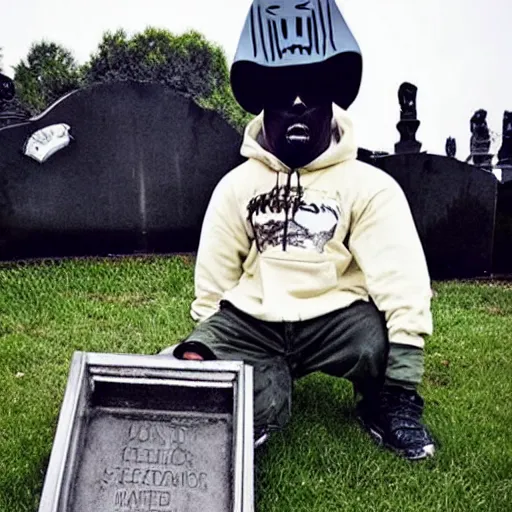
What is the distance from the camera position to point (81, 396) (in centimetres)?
245

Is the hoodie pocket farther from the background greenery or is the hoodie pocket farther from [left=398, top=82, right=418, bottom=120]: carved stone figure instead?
the background greenery

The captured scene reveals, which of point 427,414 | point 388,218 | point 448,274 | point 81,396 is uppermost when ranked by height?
point 388,218

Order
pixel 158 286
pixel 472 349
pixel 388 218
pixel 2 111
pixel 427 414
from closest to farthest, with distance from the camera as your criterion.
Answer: pixel 388 218 → pixel 427 414 → pixel 472 349 → pixel 158 286 → pixel 2 111

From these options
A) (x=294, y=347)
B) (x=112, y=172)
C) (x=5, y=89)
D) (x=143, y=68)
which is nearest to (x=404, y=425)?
(x=294, y=347)

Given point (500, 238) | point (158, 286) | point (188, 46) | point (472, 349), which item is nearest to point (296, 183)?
point (472, 349)

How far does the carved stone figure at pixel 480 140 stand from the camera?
37.7ft

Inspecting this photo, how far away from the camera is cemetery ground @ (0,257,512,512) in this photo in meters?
2.72

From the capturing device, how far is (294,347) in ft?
9.79

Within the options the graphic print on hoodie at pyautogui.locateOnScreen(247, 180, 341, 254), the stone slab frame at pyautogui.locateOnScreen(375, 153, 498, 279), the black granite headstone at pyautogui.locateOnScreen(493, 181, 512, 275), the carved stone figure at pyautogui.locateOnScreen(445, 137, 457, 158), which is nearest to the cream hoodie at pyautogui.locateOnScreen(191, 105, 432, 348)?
the graphic print on hoodie at pyautogui.locateOnScreen(247, 180, 341, 254)

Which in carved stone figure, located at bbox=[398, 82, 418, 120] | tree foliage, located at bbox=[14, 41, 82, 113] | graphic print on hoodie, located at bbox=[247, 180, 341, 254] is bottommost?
tree foliage, located at bbox=[14, 41, 82, 113]

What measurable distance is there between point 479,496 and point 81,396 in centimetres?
135

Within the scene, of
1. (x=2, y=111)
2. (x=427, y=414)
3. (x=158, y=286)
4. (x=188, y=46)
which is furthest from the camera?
(x=188, y=46)

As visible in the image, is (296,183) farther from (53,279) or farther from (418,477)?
(53,279)

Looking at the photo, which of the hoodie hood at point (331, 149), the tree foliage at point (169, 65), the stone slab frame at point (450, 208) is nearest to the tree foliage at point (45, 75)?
the tree foliage at point (169, 65)
